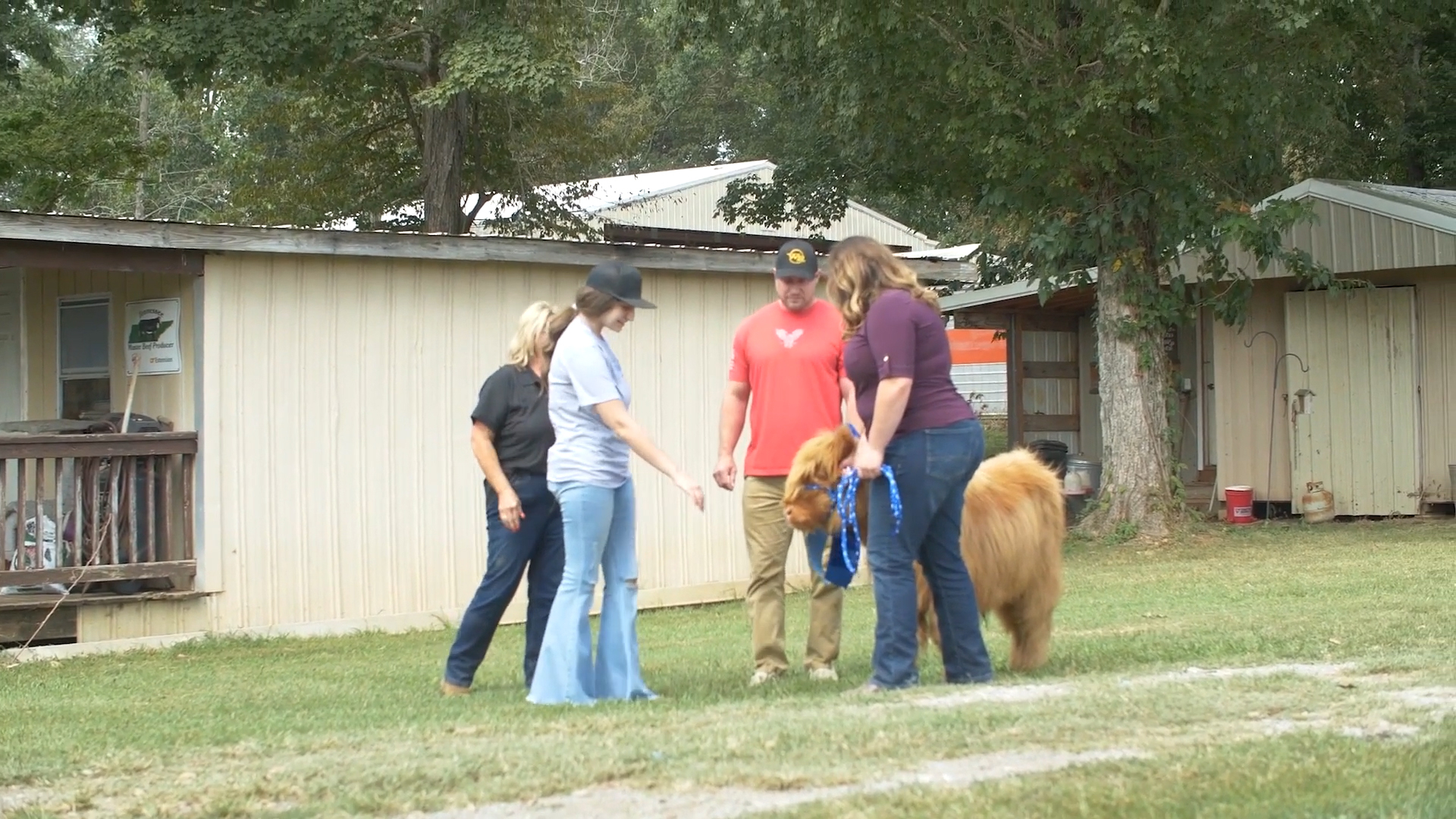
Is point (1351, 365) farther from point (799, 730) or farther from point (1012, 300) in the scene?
point (799, 730)

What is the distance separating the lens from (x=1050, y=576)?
716 centimetres

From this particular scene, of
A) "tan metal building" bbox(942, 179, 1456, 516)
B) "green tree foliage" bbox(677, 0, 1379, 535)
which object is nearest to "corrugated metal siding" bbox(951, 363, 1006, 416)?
"tan metal building" bbox(942, 179, 1456, 516)

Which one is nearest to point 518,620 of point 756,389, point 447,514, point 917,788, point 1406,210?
point 447,514

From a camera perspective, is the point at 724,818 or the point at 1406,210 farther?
the point at 1406,210

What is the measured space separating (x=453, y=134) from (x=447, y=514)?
13136 millimetres

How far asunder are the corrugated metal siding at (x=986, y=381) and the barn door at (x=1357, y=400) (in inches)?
732

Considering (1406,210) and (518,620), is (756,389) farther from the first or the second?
(1406,210)

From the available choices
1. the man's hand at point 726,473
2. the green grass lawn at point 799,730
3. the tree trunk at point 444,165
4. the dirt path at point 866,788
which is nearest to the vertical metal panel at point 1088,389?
the tree trunk at point 444,165

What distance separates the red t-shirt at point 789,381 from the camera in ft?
23.1

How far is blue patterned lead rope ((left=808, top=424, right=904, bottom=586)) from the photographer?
21.0 ft

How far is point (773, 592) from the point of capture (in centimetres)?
718

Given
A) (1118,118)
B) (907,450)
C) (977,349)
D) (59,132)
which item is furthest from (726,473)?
(977,349)

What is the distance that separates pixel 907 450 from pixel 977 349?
100 feet

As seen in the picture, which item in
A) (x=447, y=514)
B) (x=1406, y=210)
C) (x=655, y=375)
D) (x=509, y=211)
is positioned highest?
(x=509, y=211)
